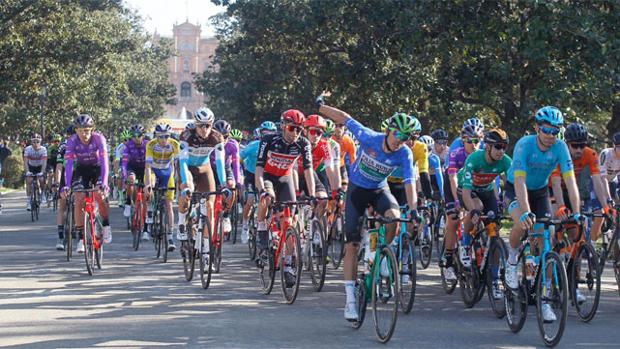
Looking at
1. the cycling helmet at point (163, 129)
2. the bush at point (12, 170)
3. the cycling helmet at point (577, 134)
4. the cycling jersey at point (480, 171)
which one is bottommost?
the cycling jersey at point (480, 171)

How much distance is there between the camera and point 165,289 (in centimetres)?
1308

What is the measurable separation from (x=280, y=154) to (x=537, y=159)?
3603 mm

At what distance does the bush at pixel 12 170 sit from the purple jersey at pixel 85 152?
34.3 meters

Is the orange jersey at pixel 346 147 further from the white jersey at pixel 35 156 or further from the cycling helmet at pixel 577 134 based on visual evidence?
the white jersey at pixel 35 156

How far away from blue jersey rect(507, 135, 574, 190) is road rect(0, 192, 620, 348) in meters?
1.41

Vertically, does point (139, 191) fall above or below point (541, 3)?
below

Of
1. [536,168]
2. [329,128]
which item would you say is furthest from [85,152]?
[536,168]

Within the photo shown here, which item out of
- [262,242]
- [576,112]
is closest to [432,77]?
[576,112]

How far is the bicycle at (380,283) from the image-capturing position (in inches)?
369

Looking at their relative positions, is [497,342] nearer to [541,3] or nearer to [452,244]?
[452,244]

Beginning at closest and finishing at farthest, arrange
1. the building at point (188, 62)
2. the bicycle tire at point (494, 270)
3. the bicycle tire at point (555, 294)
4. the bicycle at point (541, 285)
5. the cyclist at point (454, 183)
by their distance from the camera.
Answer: the bicycle tire at point (555, 294) → the bicycle at point (541, 285) → the bicycle tire at point (494, 270) → the cyclist at point (454, 183) → the building at point (188, 62)

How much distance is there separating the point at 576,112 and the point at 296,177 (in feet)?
41.8

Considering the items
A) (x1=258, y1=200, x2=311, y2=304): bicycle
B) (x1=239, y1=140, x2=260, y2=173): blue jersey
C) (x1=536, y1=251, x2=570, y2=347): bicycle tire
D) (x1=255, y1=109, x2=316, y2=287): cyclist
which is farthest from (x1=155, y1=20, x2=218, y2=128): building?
(x1=536, y1=251, x2=570, y2=347): bicycle tire

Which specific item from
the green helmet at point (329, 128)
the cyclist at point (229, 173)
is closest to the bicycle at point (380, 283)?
the cyclist at point (229, 173)
